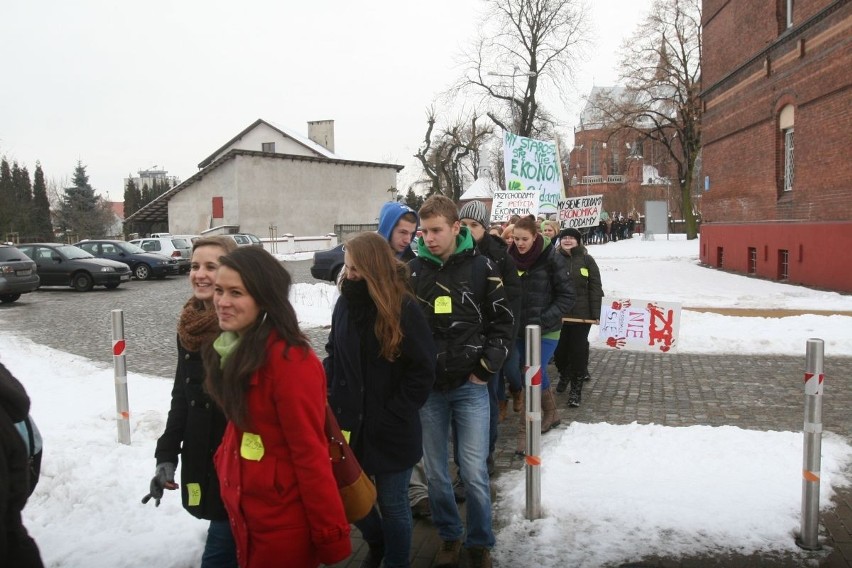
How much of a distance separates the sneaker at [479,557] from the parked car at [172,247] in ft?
91.0

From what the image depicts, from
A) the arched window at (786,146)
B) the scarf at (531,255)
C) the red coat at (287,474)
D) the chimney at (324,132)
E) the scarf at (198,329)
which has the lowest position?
the red coat at (287,474)

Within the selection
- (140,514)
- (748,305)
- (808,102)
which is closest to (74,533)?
(140,514)

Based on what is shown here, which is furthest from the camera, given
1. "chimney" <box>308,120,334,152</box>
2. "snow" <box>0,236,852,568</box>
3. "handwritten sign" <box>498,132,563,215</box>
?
"chimney" <box>308,120,334,152</box>

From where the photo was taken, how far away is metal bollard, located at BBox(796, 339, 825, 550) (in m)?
4.14

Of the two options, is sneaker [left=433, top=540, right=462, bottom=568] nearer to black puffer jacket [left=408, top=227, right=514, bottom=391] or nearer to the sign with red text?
black puffer jacket [left=408, top=227, right=514, bottom=391]

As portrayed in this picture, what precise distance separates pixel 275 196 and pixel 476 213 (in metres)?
47.9

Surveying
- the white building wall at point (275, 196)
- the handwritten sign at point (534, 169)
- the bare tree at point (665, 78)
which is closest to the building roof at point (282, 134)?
the white building wall at point (275, 196)

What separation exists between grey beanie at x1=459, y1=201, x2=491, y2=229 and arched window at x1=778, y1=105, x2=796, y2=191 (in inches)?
642

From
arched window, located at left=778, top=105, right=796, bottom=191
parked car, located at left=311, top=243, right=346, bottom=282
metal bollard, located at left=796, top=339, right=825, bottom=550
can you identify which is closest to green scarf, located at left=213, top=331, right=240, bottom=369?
metal bollard, located at left=796, top=339, right=825, bottom=550

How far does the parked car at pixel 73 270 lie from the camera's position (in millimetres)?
22969

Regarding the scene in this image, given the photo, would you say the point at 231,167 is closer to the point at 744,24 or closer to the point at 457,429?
the point at 744,24

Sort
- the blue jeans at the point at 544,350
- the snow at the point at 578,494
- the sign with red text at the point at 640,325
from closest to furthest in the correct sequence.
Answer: the snow at the point at 578,494, the blue jeans at the point at 544,350, the sign with red text at the point at 640,325

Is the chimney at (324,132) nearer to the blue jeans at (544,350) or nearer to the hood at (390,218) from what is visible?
the blue jeans at (544,350)

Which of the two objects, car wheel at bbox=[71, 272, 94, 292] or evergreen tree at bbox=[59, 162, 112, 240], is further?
evergreen tree at bbox=[59, 162, 112, 240]
